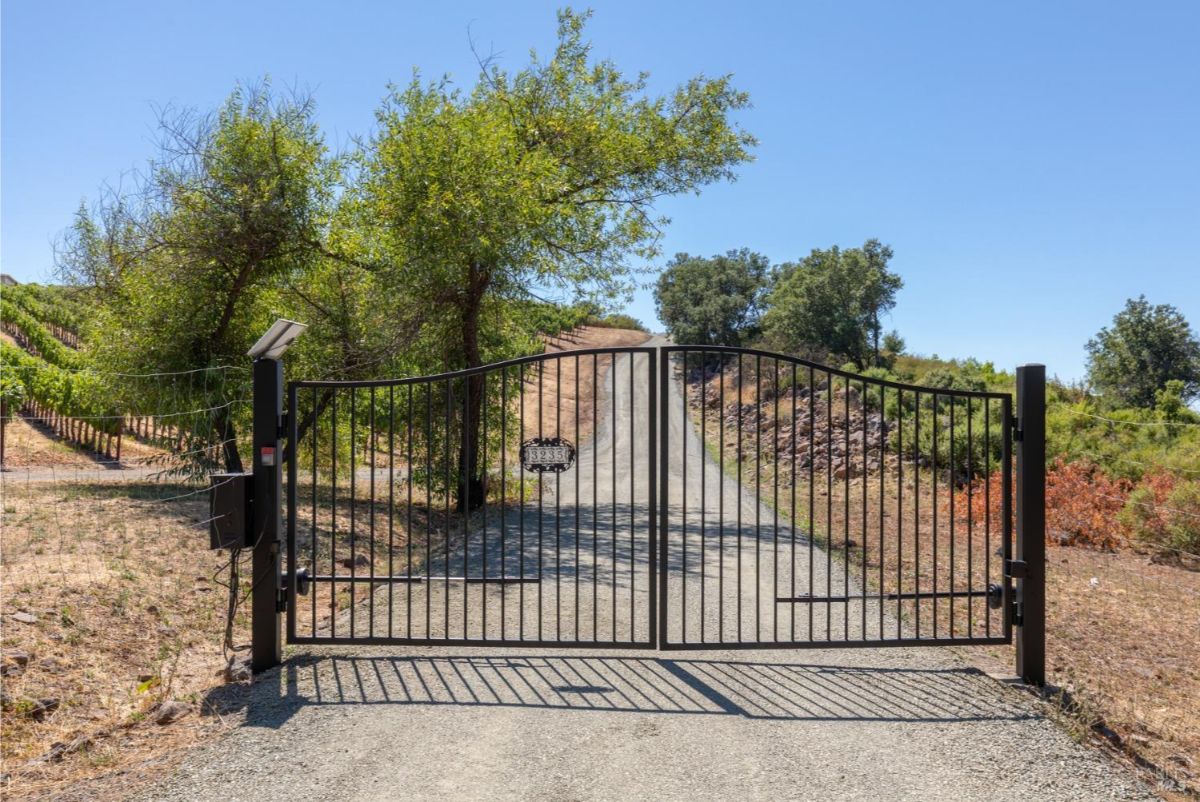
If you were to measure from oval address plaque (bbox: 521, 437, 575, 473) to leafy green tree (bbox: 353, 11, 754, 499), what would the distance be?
4.60m

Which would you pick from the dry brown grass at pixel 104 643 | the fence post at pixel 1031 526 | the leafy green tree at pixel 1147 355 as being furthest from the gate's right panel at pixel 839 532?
the leafy green tree at pixel 1147 355

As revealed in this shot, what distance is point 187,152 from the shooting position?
13125 millimetres

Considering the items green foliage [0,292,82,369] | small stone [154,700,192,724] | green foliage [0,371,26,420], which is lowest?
small stone [154,700,192,724]

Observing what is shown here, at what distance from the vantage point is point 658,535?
7102mm

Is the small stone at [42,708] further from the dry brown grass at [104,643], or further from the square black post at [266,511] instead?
the square black post at [266,511]

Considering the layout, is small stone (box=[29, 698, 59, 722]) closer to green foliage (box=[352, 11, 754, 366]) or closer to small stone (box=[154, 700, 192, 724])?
small stone (box=[154, 700, 192, 724])

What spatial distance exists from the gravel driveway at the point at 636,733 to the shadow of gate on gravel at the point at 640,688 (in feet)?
0.05

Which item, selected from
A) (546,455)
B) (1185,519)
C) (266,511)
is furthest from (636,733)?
(1185,519)

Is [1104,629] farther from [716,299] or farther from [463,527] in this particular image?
[716,299]

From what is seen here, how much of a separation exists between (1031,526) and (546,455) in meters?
3.15

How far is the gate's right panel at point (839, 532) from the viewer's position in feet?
17.5

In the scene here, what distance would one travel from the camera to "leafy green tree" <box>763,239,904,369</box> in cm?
3688

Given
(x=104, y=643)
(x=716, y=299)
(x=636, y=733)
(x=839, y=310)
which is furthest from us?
(x=716, y=299)

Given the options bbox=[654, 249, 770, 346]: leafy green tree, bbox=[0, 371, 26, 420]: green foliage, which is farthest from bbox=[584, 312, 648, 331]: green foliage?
bbox=[0, 371, 26, 420]: green foliage
